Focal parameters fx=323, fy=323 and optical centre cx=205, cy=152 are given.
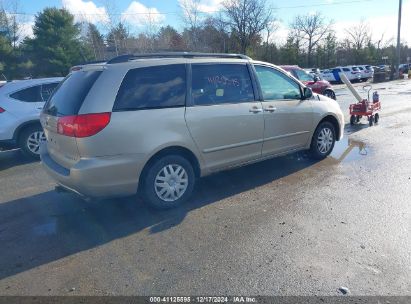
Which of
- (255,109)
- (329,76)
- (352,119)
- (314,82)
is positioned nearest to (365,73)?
(329,76)

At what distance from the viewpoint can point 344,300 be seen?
2496 millimetres

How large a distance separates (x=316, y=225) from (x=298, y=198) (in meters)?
0.79

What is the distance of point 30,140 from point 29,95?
37.8 inches

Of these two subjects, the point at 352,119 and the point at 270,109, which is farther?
the point at 352,119

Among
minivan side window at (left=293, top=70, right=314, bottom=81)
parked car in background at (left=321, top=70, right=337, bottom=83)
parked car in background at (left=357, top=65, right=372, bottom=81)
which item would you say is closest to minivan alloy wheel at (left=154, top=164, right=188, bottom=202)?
minivan side window at (left=293, top=70, right=314, bottom=81)

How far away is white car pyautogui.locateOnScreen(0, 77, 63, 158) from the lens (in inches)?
260

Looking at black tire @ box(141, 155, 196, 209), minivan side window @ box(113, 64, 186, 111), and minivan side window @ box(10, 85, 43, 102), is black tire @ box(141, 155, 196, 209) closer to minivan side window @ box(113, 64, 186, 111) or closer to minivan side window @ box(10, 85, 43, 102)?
minivan side window @ box(113, 64, 186, 111)

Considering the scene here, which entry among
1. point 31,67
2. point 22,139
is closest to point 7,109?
point 22,139

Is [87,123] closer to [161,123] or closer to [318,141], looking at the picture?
[161,123]

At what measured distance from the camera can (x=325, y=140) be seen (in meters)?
6.01

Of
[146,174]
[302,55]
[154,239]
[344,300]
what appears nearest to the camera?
[344,300]

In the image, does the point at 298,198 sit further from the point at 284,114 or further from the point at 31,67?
the point at 31,67

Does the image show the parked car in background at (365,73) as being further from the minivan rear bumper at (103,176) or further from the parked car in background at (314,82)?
the minivan rear bumper at (103,176)

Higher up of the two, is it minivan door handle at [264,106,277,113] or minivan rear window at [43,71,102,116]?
minivan rear window at [43,71,102,116]
